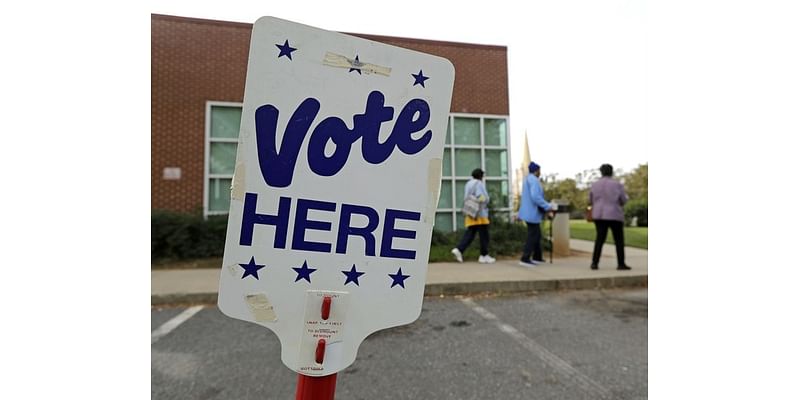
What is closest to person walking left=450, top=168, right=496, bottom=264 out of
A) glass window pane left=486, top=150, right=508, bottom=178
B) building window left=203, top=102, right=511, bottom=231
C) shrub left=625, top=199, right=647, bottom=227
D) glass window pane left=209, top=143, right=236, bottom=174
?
building window left=203, top=102, right=511, bottom=231

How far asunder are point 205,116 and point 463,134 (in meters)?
6.00

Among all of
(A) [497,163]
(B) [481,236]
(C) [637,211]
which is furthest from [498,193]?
(C) [637,211]

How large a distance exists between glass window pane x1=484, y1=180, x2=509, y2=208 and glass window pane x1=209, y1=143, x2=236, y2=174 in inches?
237

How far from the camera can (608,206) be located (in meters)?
6.18

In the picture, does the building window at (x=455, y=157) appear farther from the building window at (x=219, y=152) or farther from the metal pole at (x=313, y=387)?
the metal pole at (x=313, y=387)

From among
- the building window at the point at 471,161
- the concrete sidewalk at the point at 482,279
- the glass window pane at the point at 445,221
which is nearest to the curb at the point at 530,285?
the concrete sidewalk at the point at 482,279

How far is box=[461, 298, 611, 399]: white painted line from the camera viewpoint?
8.38 ft

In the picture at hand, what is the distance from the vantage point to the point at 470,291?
5.23 metres

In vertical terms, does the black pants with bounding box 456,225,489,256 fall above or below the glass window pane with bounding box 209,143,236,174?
→ below

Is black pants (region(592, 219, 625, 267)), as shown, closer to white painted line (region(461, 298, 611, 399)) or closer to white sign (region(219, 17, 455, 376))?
white painted line (region(461, 298, 611, 399))

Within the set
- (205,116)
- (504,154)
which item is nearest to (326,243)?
(205,116)

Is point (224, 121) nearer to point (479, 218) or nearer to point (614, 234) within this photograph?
point (479, 218)

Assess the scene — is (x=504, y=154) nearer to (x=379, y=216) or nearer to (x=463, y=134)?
(x=463, y=134)

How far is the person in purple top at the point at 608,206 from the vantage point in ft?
20.1
